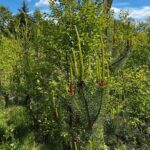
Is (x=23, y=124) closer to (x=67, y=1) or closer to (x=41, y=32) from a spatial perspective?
(x=41, y=32)

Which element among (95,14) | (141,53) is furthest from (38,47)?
(141,53)

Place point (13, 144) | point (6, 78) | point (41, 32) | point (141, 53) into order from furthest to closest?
point (141, 53)
point (6, 78)
point (41, 32)
point (13, 144)

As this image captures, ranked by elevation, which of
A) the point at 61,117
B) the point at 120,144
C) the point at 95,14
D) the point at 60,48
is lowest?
the point at 120,144

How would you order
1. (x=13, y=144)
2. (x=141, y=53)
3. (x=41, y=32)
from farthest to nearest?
1. (x=141, y=53)
2. (x=41, y=32)
3. (x=13, y=144)

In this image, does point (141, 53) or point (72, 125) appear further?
point (141, 53)

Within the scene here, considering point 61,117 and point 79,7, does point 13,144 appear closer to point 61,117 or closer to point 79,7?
point 61,117

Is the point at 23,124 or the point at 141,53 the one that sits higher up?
the point at 141,53

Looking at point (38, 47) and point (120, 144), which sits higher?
point (38, 47)

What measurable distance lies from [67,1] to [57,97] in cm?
210

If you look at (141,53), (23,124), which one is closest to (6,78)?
(23,124)

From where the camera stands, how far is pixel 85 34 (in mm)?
8367

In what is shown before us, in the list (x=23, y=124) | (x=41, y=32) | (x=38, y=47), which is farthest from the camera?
(x=23, y=124)

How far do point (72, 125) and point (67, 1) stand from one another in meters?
2.69

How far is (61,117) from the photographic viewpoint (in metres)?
8.29
